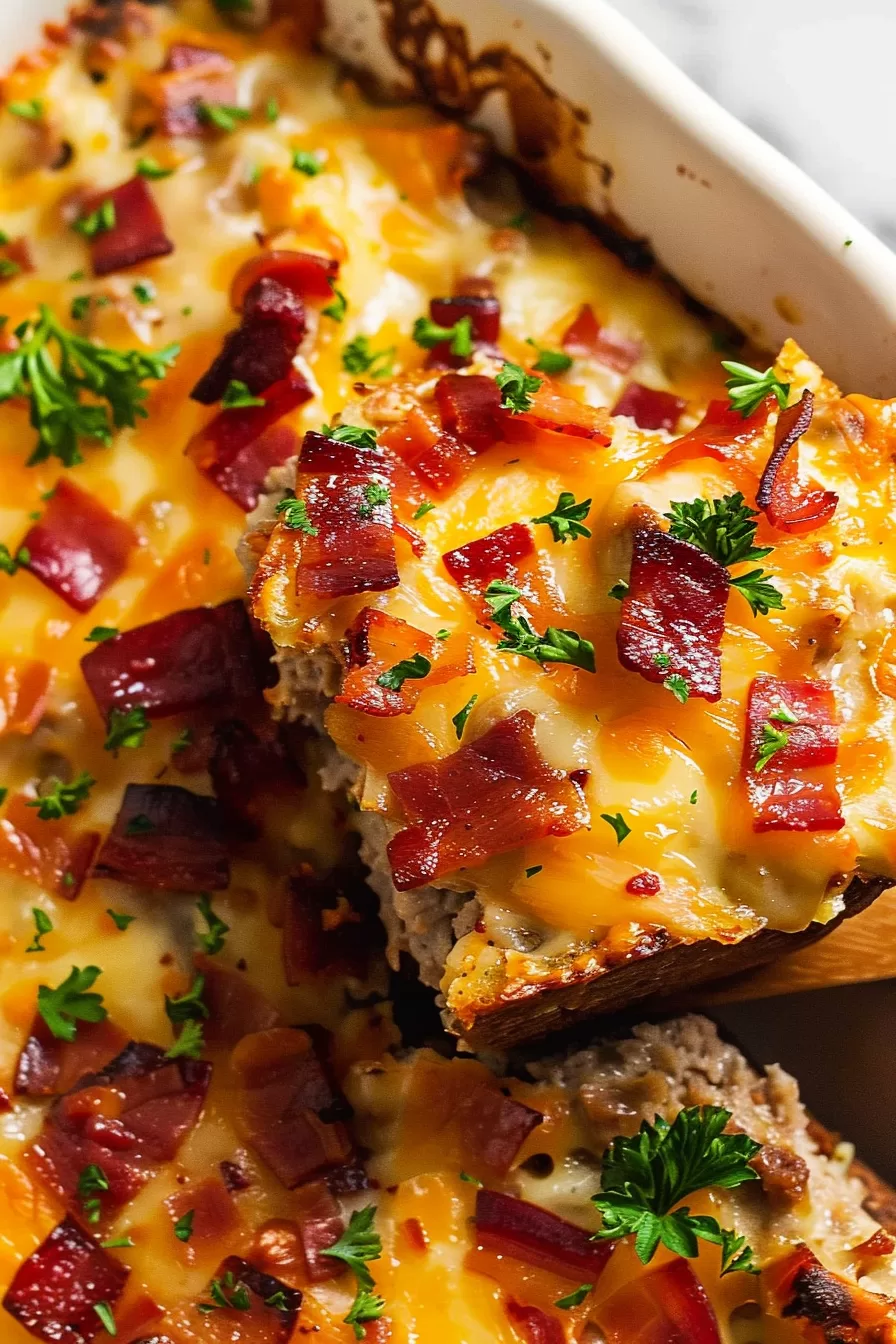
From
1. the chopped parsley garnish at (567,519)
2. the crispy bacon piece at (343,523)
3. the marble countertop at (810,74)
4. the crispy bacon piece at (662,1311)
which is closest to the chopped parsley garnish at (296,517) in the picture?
the crispy bacon piece at (343,523)

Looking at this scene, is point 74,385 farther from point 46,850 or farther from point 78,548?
point 46,850

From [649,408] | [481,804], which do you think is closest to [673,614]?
[481,804]

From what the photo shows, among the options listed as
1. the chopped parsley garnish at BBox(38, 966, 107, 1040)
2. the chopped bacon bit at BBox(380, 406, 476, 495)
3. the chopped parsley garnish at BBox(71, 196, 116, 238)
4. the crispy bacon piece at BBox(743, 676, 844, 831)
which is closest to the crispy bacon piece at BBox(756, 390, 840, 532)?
the crispy bacon piece at BBox(743, 676, 844, 831)

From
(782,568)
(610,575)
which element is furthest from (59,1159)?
(782,568)

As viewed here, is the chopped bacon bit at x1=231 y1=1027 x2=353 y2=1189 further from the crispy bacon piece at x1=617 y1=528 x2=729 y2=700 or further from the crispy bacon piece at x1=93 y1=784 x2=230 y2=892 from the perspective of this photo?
the crispy bacon piece at x1=617 y1=528 x2=729 y2=700

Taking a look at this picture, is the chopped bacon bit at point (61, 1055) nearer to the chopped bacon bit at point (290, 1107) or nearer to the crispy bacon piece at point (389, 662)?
the chopped bacon bit at point (290, 1107)
